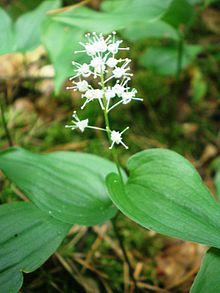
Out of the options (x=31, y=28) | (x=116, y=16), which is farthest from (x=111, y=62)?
(x=31, y=28)

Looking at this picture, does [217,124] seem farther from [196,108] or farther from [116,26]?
[116,26]

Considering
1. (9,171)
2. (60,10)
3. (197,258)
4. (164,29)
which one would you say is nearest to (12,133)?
(60,10)

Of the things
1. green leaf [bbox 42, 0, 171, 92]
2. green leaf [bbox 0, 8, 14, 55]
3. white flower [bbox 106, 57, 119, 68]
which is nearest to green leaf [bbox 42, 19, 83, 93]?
green leaf [bbox 42, 0, 171, 92]

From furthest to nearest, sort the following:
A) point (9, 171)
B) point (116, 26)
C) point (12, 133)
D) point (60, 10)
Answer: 1. point (12, 133)
2. point (60, 10)
3. point (116, 26)
4. point (9, 171)

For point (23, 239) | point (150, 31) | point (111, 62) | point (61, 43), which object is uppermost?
point (111, 62)

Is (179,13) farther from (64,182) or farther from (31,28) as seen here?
(64,182)
